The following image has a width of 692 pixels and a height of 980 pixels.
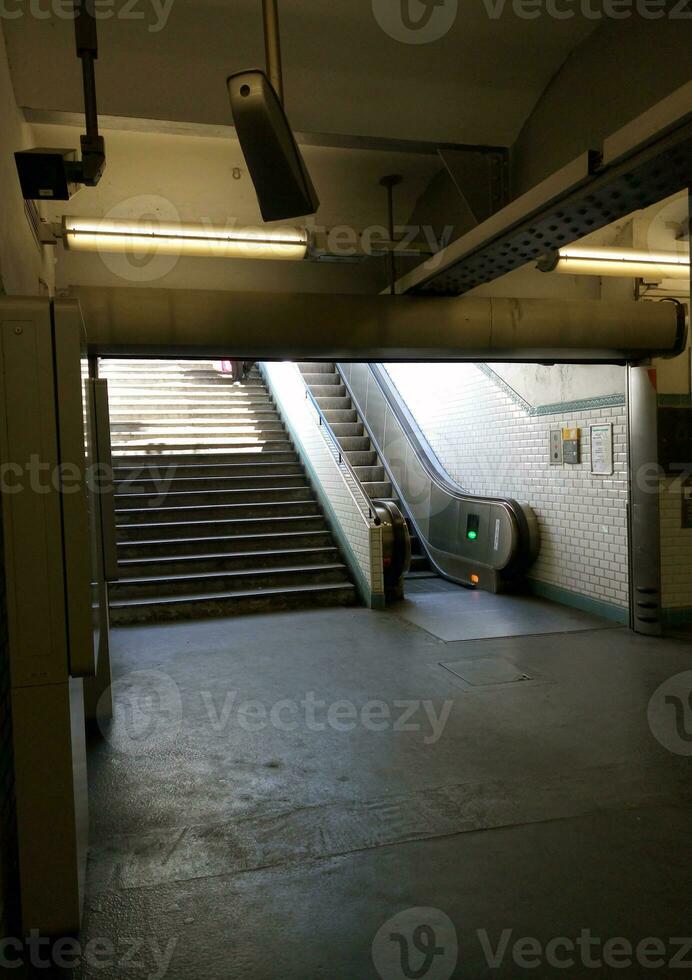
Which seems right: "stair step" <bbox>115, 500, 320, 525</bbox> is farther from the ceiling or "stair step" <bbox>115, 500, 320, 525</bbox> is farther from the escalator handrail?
the ceiling

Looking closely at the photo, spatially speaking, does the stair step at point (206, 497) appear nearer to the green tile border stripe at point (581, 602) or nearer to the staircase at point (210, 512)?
the staircase at point (210, 512)

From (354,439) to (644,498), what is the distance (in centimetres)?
465

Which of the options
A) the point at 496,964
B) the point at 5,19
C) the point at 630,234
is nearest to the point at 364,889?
the point at 496,964

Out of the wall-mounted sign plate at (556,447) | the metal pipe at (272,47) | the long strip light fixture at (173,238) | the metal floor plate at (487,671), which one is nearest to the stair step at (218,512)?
the wall-mounted sign plate at (556,447)

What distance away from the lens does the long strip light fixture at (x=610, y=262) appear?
500 centimetres

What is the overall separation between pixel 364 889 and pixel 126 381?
9876mm

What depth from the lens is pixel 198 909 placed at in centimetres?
249

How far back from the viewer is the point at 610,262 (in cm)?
515

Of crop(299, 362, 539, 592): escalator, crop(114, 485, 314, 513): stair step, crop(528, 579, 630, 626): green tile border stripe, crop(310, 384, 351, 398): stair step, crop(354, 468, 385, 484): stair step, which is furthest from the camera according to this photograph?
crop(310, 384, 351, 398): stair step

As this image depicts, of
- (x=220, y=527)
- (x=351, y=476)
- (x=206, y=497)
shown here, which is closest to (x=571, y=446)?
(x=351, y=476)

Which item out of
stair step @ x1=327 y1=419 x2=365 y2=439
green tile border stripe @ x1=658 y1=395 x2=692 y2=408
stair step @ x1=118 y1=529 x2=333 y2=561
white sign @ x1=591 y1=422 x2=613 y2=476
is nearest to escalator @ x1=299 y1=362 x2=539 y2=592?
stair step @ x1=327 y1=419 x2=365 y2=439

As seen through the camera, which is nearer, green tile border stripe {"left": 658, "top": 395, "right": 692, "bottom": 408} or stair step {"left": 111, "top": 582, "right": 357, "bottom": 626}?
green tile border stripe {"left": 658, "top": 395, "right": 692, "bottom": 408}

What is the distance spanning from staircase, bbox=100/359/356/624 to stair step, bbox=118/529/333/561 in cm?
1

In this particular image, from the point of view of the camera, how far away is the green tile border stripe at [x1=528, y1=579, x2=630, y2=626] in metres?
6.42
